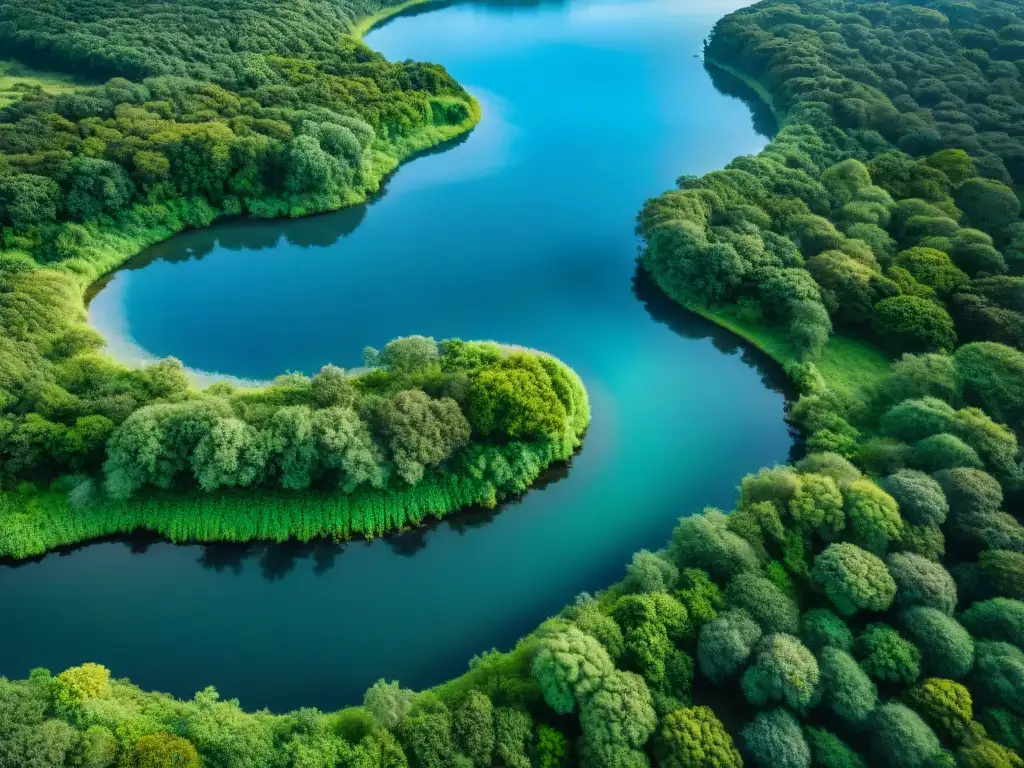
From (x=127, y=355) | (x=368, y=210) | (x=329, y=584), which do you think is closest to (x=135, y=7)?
(x=368, y=210)

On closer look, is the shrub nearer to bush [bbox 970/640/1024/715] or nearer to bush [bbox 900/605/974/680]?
bush [bbox 970/640/1024/715]

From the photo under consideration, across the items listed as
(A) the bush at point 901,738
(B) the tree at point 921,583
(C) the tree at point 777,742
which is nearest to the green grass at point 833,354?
(B) the tree at point 921,583

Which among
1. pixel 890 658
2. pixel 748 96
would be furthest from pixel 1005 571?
pixel 748 96

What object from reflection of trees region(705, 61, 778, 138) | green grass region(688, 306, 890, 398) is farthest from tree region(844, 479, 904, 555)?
reflection of trees region(705, 61, 778, 138)

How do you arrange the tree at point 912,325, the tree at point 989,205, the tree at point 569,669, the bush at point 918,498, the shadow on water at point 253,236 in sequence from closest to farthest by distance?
the tree at point 569,669 → the bush at point 918,498 → the tree at point 912,325 → the shadow on water at point 253,236 → the tree at point 989,205

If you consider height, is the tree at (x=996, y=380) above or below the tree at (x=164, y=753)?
above

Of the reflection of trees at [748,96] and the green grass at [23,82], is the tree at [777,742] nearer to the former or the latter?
the reflection of trees at [748,96]

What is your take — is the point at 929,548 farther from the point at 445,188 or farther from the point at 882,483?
the point at 445,188
